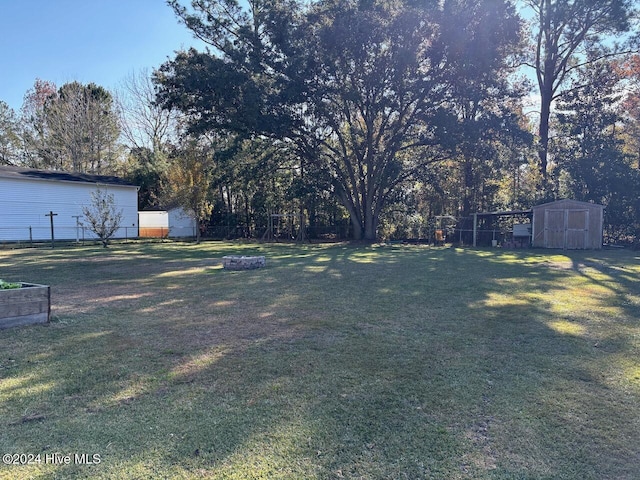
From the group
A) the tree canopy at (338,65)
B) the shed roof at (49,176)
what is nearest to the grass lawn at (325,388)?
the tree canopy at (338,65)

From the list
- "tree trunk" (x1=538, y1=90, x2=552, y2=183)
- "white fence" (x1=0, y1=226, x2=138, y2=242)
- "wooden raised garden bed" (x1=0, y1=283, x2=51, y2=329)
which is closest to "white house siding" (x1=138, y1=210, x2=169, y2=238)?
"white fence" (x1=0, y1=226, x2=138, y2=242)

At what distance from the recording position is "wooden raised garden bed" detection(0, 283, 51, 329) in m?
4.78

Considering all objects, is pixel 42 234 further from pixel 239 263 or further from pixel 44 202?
pixel 239 263

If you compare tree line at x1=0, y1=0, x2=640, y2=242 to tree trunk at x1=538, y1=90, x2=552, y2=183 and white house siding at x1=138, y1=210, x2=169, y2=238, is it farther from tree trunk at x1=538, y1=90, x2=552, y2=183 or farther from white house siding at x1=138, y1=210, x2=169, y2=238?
white house siding at x1=138, y1=210, x2=169, y2=238

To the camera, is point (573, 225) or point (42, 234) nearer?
point (573, 225)

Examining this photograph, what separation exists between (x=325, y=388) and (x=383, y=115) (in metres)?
20.1

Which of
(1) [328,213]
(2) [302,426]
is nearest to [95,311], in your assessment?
(2) [302,426]

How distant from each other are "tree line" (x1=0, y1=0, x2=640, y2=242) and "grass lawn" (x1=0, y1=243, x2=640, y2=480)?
14.2 meters

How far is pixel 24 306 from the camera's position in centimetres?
493

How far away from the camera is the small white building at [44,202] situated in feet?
71.5

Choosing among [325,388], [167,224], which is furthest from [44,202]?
[325,388]

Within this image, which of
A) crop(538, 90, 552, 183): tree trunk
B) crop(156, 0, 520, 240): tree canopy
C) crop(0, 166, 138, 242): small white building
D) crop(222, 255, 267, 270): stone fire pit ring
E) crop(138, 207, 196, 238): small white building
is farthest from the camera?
crop(138, 207, 196, 238): small white building

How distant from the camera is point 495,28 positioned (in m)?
18.1

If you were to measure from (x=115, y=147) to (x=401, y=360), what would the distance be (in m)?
35.4
